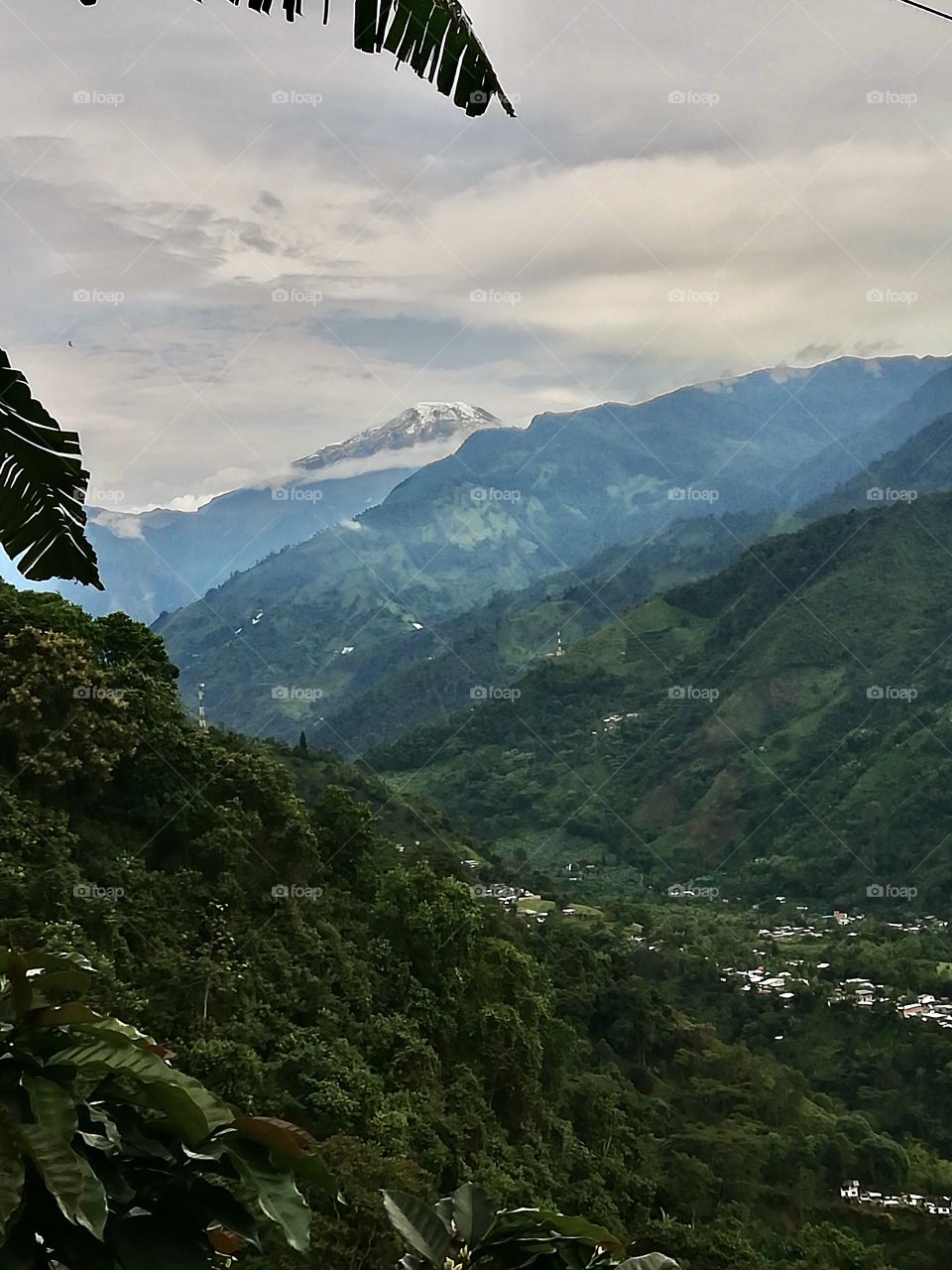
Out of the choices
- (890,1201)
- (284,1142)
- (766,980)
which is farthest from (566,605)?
(284,1142)

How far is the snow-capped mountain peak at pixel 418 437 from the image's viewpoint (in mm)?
97812

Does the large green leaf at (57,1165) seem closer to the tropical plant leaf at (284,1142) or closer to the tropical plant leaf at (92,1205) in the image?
the tropical plant leaf at (92,1205)

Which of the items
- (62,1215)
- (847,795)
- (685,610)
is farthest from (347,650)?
(62,1215)

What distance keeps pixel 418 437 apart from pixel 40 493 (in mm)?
98568

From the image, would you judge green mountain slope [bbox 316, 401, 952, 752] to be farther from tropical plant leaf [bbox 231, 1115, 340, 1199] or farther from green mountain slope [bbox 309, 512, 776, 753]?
tropical plant leaf [bbox 231, 1115, 340, 1199]

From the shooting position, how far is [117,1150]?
2.93 ft

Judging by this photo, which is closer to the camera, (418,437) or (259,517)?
(259,517)

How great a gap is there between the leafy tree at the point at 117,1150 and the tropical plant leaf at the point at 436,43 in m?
1.18

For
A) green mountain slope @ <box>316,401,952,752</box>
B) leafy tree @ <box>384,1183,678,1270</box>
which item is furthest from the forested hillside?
green mountain slope @ <box>316,401,952,752</box>

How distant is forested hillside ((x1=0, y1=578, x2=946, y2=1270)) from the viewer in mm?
8469

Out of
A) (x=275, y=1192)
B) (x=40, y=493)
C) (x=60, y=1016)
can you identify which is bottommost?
(x=275, y=1192)

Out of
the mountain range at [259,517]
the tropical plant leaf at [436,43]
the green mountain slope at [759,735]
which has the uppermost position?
the mountain range at [259,517]

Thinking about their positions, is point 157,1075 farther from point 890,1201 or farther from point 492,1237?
point 890,1201

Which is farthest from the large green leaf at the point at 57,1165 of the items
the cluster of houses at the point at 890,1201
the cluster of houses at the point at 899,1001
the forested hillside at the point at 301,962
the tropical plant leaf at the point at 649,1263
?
the cluster of houses at the point at 899,1001
